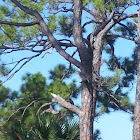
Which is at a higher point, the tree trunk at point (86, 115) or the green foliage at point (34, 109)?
the green foliage at point (34, 109)

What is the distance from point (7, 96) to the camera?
11.4m

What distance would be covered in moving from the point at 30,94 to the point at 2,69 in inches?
46.1

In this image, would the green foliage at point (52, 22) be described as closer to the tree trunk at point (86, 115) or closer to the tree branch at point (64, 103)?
the tree trunk at point (86, 115)

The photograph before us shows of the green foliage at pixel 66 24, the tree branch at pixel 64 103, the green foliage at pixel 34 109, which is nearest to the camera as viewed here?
the tree branch at pixel 64 103

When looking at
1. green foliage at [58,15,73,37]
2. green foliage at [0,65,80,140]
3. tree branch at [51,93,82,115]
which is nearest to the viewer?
tree branch at [51,93,82,115]

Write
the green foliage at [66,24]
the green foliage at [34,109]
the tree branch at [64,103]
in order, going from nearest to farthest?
the tree branch at [64,103], the green foliage at [34,109], the green foliage at [66,24]

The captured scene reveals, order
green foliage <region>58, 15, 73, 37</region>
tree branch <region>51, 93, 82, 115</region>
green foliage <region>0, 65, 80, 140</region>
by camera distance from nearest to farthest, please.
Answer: tree branch <region>51, 93, 82, 115</region>, green foliage <region>0, 65, 80, 140</region>, green foliage <region>58, 15, 73, 37</region>

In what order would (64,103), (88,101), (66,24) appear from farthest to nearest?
1. (66,24)
2. (88,101)
3. (64,103)

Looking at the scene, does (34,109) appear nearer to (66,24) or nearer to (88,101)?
(66,24)

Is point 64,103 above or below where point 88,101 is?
below

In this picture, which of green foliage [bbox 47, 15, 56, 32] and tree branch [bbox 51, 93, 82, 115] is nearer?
tree branch [bbox 51, 93, 82, 115]

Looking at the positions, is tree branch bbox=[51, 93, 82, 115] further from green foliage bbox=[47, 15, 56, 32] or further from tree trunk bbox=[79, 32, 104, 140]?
green foliage bbox=[47, 15, 56, 32]

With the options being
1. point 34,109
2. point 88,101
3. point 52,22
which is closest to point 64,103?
point 88,101

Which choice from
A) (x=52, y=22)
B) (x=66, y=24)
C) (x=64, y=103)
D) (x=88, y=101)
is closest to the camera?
(x=64, y=103)
